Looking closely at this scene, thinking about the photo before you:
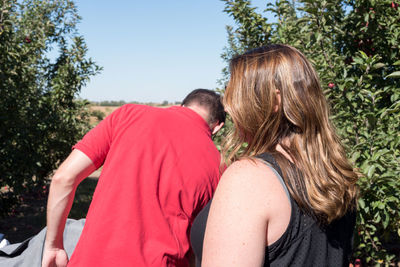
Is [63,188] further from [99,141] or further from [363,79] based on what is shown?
[363,79]

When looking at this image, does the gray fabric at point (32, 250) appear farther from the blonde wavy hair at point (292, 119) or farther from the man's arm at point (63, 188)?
the blonde wavy hair at point (292, 119)

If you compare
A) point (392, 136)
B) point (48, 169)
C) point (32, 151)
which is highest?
point (392, 136)

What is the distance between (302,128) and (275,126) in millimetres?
90

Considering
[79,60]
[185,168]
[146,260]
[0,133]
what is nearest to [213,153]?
[185,168]

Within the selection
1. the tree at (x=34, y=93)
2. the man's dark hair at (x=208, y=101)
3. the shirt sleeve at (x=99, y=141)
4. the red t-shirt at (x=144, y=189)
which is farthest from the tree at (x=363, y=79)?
the tree at (x=34, y=93)

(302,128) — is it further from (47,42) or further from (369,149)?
(47,42)

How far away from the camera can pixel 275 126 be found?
3.56 ft

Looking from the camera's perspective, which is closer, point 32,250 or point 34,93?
point 32,250

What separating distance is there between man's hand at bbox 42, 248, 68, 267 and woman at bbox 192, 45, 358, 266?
88 centimetres

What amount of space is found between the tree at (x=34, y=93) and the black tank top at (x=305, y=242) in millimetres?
4113

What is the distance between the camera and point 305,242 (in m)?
1.00

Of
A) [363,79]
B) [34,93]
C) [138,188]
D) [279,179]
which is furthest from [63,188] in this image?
[34,93]

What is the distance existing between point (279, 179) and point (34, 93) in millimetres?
5499

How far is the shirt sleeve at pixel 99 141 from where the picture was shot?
1.58 metres
